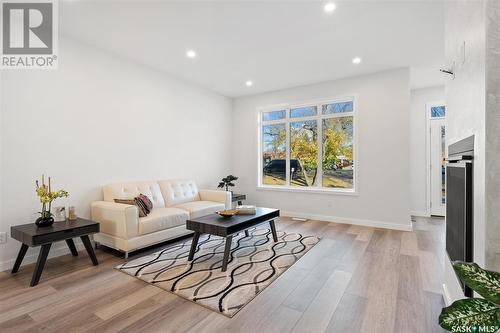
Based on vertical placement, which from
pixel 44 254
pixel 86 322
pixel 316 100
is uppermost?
pixel 316 100

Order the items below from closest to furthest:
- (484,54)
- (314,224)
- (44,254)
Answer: (484,54) < (44,254) < (314,224)

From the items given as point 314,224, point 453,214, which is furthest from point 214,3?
point 314,224

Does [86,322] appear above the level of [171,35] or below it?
below

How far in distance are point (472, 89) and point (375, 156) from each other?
3.44m

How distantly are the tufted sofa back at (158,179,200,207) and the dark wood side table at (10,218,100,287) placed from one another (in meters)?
1.37

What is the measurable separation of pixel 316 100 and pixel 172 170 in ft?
10.6

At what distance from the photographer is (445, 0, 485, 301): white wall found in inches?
42.8

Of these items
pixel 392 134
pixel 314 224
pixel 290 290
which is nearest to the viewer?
pixel 290 290

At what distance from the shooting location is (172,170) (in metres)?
4.67

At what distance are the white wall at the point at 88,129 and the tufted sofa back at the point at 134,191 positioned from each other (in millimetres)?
194

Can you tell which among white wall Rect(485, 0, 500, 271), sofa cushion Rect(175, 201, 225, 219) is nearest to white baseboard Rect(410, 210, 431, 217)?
sofa cushion Rect(175, 201, 225, 219)

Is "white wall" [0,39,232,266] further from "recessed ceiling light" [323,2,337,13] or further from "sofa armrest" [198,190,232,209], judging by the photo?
"recessed ceiling light" [323,2,337,13]

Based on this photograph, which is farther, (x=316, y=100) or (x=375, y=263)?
(x=316, y=100)

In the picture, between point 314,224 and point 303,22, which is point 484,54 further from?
point 314,224
